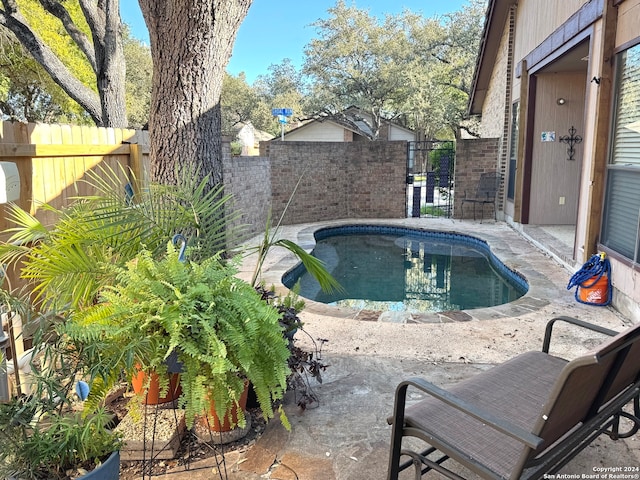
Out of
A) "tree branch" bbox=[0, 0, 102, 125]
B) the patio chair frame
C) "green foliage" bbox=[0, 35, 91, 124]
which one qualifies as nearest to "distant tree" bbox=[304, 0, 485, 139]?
"green foliage" bbox=[0, 35, 91, 124]

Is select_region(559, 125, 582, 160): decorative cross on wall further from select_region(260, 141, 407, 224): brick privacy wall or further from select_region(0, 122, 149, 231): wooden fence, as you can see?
select_region(0, 122, 149, 231): wooden fence

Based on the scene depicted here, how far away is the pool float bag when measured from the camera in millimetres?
4426

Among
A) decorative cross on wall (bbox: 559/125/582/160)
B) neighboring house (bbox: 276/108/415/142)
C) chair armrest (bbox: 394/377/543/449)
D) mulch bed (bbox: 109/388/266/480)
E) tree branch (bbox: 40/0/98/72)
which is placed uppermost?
tree branch (bbox: 40/0/98/72)

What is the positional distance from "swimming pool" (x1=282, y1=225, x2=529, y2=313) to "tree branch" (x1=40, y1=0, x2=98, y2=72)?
5614 mm

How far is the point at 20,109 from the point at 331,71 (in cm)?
1479

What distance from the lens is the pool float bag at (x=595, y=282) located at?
4.43 meters

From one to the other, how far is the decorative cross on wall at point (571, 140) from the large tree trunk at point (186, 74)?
21.4 feet

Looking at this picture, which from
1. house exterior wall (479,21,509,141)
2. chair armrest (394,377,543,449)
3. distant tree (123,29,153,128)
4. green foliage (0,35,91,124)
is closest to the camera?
chair armrest (394,377,543,449)

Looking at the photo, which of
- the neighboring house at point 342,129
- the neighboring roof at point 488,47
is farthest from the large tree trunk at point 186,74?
the neighboring house at point 342,129

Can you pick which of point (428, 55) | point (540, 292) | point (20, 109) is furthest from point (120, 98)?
point (428, 55)

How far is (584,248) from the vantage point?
5.01 metres

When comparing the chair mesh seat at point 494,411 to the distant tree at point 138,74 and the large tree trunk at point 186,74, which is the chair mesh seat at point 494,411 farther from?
the distant tree at point 138,74

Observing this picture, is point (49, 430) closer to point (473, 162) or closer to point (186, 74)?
point (186, 74)

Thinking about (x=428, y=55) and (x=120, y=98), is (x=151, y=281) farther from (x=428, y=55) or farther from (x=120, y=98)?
(x=428, y=55)
